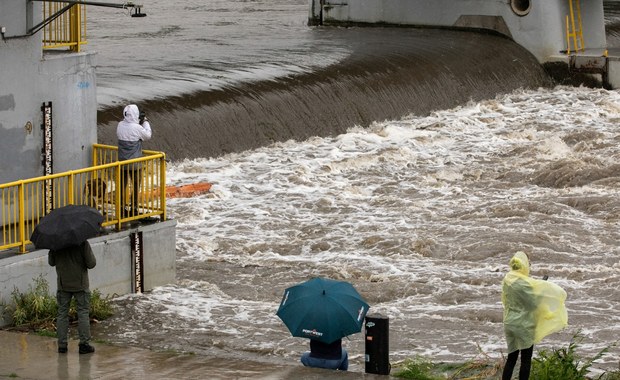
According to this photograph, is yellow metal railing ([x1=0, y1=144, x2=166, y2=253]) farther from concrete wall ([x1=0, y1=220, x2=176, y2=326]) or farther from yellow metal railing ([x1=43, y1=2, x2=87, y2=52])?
yellow metal railing ([x1=43, y1=2, x2=87, y2=52])

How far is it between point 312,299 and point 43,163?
5.61m

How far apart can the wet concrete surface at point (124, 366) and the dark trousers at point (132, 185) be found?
3103 mm

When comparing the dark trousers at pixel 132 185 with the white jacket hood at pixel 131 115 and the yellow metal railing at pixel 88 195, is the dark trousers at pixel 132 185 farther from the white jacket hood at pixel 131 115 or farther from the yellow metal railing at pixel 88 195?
the white jacket hood at pixel 131 115

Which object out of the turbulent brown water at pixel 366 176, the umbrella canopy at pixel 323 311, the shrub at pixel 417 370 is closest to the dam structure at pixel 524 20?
the turbulent brown water at pixel 366 176

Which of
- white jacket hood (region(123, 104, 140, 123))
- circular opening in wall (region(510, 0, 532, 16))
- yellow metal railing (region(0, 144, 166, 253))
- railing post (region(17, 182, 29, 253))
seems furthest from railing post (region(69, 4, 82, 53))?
circular opening in wall (region(510, 0, 532, 16))

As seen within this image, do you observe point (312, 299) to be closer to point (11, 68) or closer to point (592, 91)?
point (11, 68)

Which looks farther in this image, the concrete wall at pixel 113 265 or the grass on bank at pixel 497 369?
the concrete wall at pixel 113 265

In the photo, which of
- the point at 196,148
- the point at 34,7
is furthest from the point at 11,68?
the point at 196,148

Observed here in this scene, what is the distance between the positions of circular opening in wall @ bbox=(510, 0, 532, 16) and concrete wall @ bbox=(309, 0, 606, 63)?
3.3 inches

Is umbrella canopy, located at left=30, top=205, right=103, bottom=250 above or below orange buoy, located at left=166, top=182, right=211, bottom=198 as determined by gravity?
above

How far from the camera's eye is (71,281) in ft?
41.9

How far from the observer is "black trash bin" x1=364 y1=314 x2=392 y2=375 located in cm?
1189

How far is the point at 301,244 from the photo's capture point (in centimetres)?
2003

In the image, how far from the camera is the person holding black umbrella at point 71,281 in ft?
41.7
